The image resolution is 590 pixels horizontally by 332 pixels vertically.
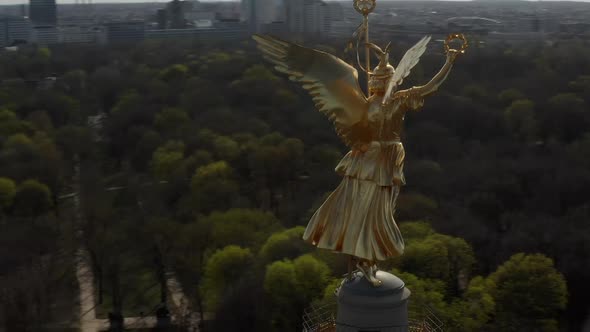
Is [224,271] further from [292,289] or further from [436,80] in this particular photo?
[436,80]

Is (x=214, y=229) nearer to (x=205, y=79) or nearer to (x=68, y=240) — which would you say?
(x=68, y=240)

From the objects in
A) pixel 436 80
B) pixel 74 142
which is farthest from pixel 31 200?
pixel 436 80

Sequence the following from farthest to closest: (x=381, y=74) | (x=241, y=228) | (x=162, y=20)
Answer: (x=162, y=20) < (x=241, y=228) < (x=381, y=74)

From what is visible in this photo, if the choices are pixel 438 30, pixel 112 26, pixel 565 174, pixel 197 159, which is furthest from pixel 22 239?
pixel 112 26

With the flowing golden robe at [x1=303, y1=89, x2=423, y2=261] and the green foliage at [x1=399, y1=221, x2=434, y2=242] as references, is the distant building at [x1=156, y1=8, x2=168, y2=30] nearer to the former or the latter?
the green foliage at [x1=399, y1=221, x2=434, y2=242]

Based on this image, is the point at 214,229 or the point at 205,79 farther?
the point at 205,79

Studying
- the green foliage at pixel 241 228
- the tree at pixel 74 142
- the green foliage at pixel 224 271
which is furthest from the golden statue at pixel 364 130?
the tree at pixel 74 142

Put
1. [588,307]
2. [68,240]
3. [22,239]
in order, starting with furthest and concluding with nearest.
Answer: [68,240]
[22,239]
[588,307]
